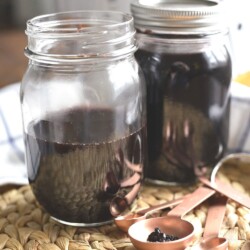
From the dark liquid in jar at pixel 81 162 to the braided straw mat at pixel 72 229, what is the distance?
0.02 metres

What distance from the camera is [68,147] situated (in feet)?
1.66

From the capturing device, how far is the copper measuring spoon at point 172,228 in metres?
0.48

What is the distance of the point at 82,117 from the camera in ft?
1.68

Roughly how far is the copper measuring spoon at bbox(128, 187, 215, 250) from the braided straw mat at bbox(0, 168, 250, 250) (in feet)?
0.04

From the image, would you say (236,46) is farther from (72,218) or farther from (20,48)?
(20,48)

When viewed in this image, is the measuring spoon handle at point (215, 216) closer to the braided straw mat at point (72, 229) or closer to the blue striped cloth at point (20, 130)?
the braided straw mat at point (72, 229)

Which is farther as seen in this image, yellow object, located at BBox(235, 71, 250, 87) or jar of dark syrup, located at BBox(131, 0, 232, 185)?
yellow object, located at BBox(235, 71, 250, 87)

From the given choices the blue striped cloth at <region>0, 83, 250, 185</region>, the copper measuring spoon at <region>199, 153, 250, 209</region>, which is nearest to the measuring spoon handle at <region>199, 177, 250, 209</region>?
the copper measuring spoon at <region>199, 153, 250, 209</region>

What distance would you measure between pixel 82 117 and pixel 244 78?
10.4 inches

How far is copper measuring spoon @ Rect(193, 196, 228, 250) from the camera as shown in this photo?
493 millimetres

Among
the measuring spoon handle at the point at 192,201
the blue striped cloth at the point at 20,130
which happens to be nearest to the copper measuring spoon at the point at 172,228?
the measuring spoon handle at the point at 192,201

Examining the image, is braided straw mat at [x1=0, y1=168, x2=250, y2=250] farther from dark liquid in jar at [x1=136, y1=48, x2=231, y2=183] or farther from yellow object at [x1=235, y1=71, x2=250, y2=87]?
yellow object at [x1=235, y1=71, x2=250, y2=87]

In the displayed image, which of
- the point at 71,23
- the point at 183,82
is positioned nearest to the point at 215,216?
the point at 183,82

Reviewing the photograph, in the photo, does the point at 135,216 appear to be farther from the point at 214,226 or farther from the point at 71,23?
the point at 71,23
